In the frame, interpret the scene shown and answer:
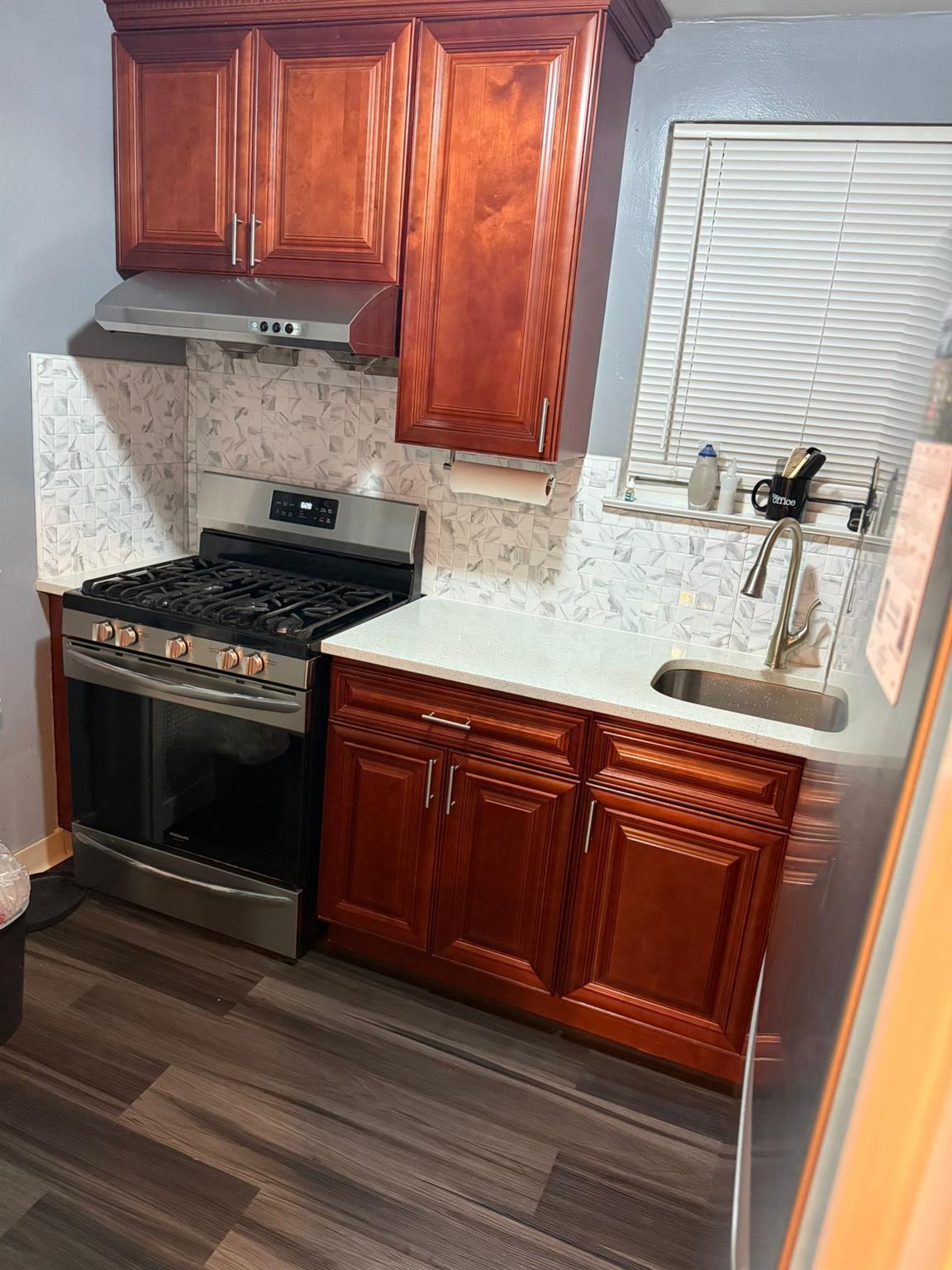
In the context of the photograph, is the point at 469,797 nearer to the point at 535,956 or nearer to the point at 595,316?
the point at 535,956

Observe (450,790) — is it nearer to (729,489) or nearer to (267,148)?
(729,489)

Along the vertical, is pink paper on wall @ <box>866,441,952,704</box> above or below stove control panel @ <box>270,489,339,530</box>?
above

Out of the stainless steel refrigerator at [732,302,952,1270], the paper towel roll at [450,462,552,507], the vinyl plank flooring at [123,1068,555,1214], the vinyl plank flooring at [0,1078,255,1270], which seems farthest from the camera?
the paper towel roll at [450,462,552,507]

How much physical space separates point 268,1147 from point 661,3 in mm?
2693

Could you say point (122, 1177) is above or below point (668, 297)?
below

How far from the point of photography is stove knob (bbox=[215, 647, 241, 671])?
2268mm

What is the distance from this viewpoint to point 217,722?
237cm

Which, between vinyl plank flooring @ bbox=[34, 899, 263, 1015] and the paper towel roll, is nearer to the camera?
vinyl plank flooring @ bbox=[34, 899, 263, 1015]

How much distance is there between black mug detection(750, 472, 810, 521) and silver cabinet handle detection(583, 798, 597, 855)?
0.86m

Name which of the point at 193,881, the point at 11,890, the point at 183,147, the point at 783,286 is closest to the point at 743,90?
the point at 783,286

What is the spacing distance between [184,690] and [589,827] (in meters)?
1.11

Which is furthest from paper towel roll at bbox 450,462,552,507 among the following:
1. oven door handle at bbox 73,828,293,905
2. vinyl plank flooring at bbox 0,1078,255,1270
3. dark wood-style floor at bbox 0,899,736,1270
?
vinyl plank flooring at bbox 0,1078,255,1270

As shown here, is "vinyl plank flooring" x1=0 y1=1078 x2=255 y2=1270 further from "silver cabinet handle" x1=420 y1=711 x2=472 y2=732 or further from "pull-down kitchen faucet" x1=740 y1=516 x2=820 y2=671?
"pull-down kitchen faucet" x1=740 y1=516 x2=820 y2=671

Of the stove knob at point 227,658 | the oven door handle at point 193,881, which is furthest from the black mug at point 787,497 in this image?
the oven door handle at point 193,881
